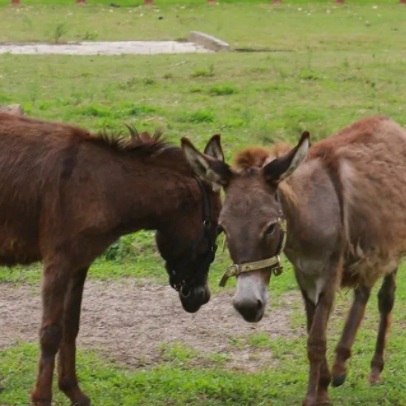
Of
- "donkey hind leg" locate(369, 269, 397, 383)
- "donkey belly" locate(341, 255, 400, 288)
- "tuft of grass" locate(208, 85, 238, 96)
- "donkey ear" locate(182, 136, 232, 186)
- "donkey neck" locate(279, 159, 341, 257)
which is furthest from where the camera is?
"tuft of grass" locate(208, 85, 238, 96)

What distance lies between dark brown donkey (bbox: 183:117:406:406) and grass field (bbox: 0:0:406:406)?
514 mm

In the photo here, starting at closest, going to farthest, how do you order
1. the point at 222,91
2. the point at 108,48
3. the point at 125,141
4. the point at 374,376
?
the point at 125,141 < the point at 374,376 < the point at 222,91 < the point at 108,48

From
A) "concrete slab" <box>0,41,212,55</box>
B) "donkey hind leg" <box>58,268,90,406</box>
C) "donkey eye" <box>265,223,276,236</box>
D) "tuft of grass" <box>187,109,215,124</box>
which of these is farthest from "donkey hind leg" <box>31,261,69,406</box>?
"concrete slab" <box>0,41,212,55</box>

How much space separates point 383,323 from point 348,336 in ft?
1.70

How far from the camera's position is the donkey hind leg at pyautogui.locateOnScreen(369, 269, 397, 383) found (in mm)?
6809

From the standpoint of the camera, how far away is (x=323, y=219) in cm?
603

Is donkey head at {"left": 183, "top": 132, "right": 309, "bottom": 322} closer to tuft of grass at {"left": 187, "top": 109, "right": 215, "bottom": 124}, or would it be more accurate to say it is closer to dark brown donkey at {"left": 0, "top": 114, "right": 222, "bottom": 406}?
dark brown donkey at {"left": 0, "top": 114, "right": 222, "bottom": 406}

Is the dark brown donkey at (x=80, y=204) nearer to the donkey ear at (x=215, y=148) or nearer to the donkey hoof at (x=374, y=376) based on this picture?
the donkey ear at (x=215, y=148)

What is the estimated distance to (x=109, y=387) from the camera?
6.66 m

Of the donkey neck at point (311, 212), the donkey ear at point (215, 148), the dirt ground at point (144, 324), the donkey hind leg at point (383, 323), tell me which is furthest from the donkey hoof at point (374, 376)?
the donkey ear at point (215, 148)

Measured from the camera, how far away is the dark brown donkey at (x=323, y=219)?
5.52m

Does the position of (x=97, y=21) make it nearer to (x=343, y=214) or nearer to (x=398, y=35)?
(x=398, y=35)

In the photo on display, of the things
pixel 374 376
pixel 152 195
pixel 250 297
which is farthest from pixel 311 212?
pixel 374 376

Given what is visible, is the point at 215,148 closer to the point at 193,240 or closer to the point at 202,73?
the point at 193,240
